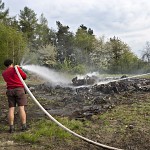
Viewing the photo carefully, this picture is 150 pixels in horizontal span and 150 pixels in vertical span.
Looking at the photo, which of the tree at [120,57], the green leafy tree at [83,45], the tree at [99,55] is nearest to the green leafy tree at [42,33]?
the green leafy tree at [83,45]

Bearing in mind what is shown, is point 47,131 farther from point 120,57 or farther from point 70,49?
point 70,49

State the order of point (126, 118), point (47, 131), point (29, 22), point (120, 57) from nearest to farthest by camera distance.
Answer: point (47, 131)
point (126, 118)
point (120, 57)
point (29, 22)

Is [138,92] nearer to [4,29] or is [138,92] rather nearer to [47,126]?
[47,126]

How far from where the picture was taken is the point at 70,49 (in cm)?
6256

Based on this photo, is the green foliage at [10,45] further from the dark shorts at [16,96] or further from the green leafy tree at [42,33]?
the green leafy tree at [42,33]

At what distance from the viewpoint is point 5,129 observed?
7.20 metres

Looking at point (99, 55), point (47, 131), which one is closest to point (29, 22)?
point (99, 55)

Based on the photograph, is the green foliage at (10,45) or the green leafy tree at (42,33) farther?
the green leafy tree at (42,33)

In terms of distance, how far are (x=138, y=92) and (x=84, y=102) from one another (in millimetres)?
2958

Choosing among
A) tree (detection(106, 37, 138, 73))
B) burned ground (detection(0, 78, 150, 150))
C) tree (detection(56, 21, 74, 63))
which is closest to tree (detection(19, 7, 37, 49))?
tree (detection(56, 21, 74, 63))

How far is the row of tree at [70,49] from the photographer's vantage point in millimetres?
47438

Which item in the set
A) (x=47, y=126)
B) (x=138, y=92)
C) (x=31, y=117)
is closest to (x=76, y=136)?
(x=47, y=126)

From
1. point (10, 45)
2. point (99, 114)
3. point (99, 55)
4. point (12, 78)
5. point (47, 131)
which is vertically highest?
Result: point (99, 55)

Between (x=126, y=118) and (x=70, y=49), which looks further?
(x=70, y=49)
